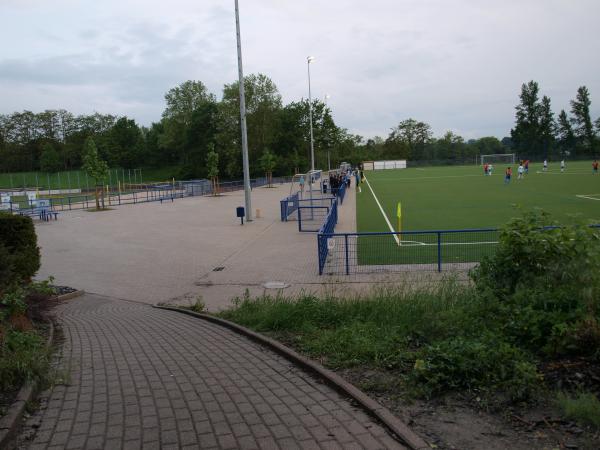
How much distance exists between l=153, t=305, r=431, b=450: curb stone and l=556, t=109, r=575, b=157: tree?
132m

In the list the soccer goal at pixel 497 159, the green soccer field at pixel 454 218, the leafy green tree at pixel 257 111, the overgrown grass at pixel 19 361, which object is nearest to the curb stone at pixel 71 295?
the overgrown grass at pixel 19 361

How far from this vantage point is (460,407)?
14.2 ft

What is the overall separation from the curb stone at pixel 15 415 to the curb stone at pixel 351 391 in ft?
8.79

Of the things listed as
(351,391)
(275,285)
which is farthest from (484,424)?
(275,285)

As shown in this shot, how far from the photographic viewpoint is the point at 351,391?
15.4 feet

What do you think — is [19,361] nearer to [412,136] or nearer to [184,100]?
[184,100]

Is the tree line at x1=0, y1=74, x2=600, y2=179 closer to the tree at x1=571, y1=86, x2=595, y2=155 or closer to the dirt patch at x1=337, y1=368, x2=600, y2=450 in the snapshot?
the tree at x1=571, y1=86, x2=595, y2=155

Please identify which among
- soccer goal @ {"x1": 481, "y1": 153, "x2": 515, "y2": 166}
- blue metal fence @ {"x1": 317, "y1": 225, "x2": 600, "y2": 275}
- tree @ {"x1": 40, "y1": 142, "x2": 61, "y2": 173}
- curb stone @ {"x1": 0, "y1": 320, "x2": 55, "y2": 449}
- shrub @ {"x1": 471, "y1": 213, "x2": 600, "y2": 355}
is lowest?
blue metal fence @ {"x1": 317, "y1": 225, "x2": 600, "y2": 275}

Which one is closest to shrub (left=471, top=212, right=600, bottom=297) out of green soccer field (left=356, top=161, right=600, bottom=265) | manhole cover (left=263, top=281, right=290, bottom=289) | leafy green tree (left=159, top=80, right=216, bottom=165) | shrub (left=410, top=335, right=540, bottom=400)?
green soccer field (left=356, top=161, right=600, bottom=265)

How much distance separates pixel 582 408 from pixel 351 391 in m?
1.87

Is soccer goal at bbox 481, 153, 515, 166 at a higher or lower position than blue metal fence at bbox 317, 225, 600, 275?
higher

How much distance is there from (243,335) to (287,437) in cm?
348

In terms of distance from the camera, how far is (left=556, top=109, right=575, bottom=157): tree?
121425 mm

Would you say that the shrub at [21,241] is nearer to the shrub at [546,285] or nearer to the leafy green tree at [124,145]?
the shrub at [546,285]
